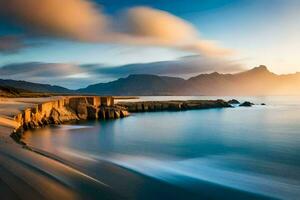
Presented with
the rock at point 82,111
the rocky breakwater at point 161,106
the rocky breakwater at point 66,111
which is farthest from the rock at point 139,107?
the rock at point 82,111

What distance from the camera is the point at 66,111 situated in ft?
138

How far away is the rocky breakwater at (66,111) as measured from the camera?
31.1 meters

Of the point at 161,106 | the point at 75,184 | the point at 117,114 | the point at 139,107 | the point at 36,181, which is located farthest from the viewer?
the point at 161,106

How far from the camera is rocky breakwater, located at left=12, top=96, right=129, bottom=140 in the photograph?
3109 cm

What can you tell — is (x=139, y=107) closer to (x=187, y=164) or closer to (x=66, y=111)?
(x=66, y=111)

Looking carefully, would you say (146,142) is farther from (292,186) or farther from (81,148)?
(292,186)

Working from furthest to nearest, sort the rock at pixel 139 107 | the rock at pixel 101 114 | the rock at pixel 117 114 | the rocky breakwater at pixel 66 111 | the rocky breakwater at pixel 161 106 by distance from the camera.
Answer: the rocky breakwater at pixel 161 106
the rock at pixel 139 107
the rock at pixel 117 114
the rock at pixel 101 114
the rocky breakwater at pixel 66 111

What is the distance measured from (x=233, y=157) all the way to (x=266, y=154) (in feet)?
8.63

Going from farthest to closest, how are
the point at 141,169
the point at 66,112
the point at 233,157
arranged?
the point at 66,112
the point at 233,157
the point at 141,169

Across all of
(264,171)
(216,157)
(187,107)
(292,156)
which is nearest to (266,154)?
(292,156)

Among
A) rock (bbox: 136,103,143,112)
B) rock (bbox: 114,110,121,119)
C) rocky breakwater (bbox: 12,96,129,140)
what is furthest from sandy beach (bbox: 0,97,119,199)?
rock (bbox: 136,103,143,112)

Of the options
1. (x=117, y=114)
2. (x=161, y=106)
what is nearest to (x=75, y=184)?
(x=117, y=114)

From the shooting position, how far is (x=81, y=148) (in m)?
21.6

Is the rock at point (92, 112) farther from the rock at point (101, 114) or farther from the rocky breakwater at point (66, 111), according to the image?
the rock at point (101, 114)
